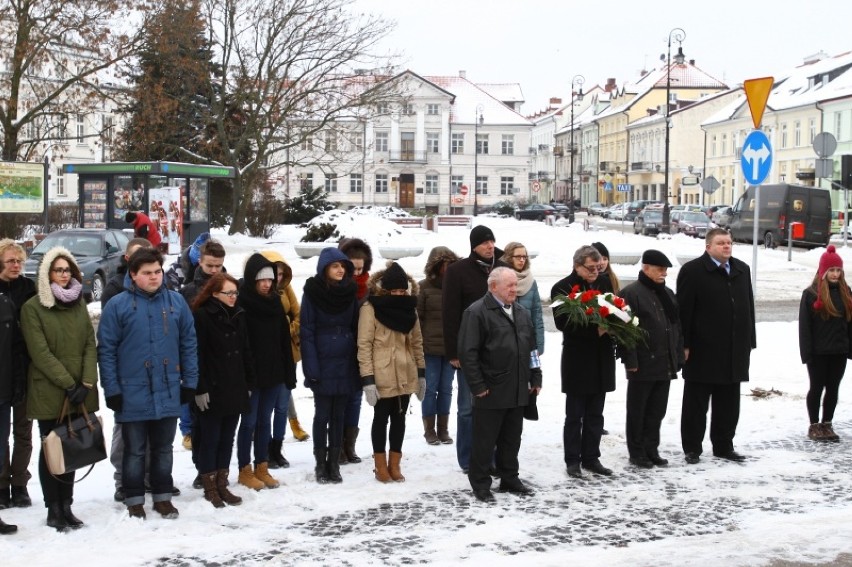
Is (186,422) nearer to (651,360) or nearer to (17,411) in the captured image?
(17,411)

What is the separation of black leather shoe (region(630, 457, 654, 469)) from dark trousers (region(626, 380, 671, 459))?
0.08 feet

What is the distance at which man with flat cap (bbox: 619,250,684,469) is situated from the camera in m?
8.30

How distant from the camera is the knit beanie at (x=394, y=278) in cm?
775

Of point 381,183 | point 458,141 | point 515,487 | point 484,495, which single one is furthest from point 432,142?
point 484,495

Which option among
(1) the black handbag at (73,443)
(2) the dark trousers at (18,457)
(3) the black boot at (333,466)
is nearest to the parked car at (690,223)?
(3) the black boot at (333,466)

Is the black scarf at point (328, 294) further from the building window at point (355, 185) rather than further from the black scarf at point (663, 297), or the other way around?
the building window at point (355, 185)

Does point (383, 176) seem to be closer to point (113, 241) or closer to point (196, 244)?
point (113, 241)

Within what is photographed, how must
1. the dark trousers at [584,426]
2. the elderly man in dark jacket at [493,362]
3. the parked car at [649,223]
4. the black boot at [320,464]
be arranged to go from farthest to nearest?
the parked car at [649,223]
the dark trousers at [584,426]
the black boot at [320,464]
the elderly man in dark jacket at [493,362]

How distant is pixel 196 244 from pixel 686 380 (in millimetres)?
4273

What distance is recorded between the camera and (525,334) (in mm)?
7418

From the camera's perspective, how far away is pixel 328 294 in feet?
25.1

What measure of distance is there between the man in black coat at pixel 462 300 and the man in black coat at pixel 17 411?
3075 mm

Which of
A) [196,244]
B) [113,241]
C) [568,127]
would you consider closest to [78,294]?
[196,244]

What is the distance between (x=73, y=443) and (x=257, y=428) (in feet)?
5.11
